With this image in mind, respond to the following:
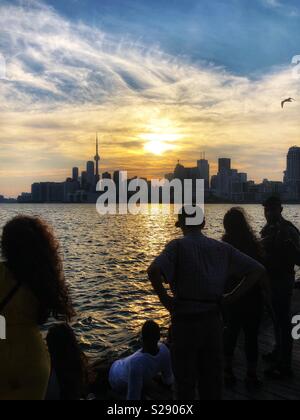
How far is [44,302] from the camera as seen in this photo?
297 cm

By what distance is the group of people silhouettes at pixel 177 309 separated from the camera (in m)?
2.95

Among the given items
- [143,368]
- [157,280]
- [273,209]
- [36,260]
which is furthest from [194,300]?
[273,209]

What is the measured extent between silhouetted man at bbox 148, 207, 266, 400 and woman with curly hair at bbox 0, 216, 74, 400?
1.15 meters

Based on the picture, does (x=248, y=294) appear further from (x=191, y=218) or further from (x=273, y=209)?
(x=191, y=218)

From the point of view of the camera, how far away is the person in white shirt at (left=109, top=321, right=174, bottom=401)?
18.3 ft

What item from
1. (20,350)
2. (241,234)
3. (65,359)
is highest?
(241,234)

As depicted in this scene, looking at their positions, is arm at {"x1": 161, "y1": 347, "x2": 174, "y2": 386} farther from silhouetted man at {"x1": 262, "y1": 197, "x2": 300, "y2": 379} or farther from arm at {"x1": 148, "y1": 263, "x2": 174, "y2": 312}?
arm at {"x1": 148, "y1": 263, "x2": 174, "y2": 312}

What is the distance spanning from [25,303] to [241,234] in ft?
10.7

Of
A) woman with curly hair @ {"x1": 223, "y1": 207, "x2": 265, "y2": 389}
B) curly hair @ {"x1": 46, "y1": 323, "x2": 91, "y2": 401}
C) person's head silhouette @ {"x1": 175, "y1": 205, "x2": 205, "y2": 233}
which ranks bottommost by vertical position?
curly hair @ {"x1": 46, "y1": 323, "x2": 91, "y2": 401}

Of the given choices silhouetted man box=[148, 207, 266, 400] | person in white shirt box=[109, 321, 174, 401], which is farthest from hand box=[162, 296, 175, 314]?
person in white shirt box=[109, 321, 174, 401]

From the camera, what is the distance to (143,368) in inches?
224

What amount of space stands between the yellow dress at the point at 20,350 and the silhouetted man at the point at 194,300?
1.25m

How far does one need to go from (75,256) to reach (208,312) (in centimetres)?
3403
